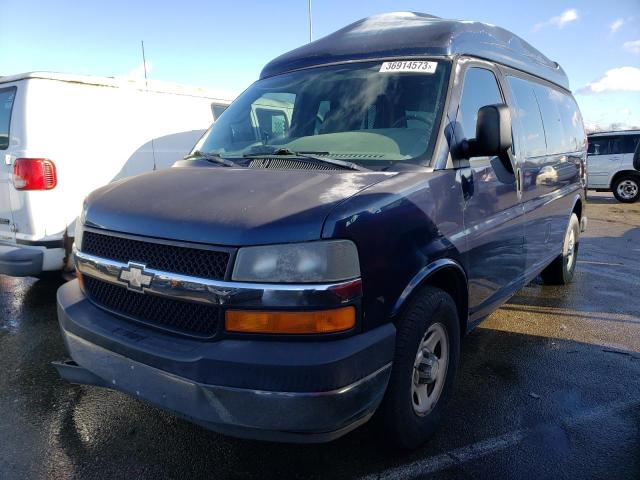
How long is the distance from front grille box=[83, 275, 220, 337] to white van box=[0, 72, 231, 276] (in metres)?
2.38

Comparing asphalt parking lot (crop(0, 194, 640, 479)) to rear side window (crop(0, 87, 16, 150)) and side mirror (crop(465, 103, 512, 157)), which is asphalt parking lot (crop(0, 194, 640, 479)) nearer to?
side mirror (crop(465, 103, 512, 157))

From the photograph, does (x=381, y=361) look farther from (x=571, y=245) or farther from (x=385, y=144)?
(x=571, y=245)

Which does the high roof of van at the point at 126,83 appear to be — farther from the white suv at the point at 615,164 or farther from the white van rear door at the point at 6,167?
the white suv at the point at 615,164

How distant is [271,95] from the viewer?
146 inches

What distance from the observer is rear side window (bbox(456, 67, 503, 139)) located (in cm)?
308

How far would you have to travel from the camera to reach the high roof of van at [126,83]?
4692mm

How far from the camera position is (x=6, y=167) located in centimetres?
469

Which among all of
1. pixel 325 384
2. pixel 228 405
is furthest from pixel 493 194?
pixel 228 405

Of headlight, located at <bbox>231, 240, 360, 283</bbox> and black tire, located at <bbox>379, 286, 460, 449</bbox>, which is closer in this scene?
headlight, located at <bbox>231, 240, 360, 283</bbox>

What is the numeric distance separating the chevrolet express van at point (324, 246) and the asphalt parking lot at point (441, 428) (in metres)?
0.30

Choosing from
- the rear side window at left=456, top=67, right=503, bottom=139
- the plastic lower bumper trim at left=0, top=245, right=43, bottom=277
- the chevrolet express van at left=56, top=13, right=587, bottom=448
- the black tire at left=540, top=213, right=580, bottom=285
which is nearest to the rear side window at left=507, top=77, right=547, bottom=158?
the chevrolet express van at left=56, top=13, right=587, bottom=448

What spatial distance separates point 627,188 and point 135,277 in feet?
54.8

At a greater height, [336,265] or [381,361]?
[336,265]

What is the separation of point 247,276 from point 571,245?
512 centimetres
